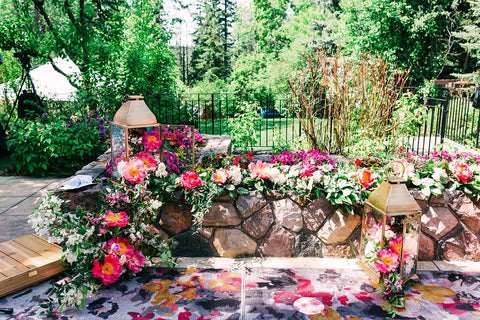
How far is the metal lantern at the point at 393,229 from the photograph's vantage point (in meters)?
2.40

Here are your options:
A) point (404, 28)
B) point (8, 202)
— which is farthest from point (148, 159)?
point (404, 28)

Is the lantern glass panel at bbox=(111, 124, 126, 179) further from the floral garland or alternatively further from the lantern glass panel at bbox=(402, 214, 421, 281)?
the lantern glass panel at bbox=(402, 214, 421, 281)

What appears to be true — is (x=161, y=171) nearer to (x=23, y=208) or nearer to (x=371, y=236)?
(x=371, y=236)

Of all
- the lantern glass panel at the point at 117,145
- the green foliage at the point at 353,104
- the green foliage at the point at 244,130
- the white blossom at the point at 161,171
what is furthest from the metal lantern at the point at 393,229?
the green foliage at the point at 244,130

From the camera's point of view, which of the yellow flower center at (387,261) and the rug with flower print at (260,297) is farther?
the yellow flower center at (387,261)

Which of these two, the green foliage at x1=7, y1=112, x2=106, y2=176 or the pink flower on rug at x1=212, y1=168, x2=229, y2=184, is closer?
the pink flower on rug at x1=212, y1=168, x2=229, y2=184

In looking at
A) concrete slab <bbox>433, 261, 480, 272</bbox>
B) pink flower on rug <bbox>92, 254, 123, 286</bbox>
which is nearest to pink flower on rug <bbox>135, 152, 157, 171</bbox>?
pink flower on rug <bbox>92, 254, 123, 286</bbox>

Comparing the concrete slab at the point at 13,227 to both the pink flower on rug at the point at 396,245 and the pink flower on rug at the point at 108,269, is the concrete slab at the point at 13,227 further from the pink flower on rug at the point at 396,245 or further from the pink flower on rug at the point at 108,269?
the pink flower on rug at the point at 396,245

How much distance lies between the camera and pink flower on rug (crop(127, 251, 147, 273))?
8.80ft

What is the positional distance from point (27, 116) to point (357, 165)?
220 inches

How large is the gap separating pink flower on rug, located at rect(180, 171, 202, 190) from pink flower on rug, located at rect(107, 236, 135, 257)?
0.57 m

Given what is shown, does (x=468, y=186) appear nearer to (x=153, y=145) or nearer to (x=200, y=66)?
(x=153, y=145)

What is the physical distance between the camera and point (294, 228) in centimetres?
298

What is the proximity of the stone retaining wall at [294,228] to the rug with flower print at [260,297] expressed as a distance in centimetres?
23
